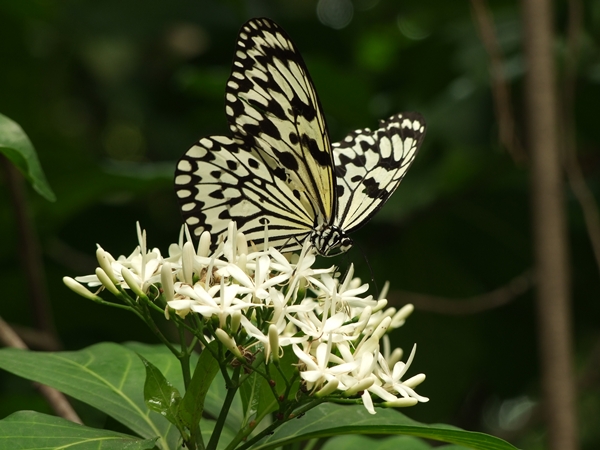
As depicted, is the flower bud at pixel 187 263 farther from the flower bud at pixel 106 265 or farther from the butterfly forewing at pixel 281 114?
the butterfly forewing at pixel 281 114

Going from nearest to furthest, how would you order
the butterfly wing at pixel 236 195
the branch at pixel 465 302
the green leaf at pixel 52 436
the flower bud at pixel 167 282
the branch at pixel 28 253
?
1. the green leaf at pixel 52 436
2. the flower bud at pixel 167 282
3. the butterfly wing at pixel 236 195
4. the branch at pixel 28 253
5. the branch at pixel 465 302

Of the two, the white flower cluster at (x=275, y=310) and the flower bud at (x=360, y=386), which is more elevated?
the white flower cluster at (x=275, y=310)

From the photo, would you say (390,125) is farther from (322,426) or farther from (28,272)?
(28,272)

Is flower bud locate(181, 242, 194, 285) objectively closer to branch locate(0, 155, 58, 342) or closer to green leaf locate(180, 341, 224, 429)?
green leaf locate(180, 341, 224, 429)

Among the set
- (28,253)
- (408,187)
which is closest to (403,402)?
(28,253)

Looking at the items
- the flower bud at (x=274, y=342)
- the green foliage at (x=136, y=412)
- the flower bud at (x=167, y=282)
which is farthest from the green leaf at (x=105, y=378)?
the flower bud at (x=274, y=342)

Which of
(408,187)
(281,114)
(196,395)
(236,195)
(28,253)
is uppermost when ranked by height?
(408,187)

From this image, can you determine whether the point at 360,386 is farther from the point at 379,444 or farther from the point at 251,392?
the point at 379,444
